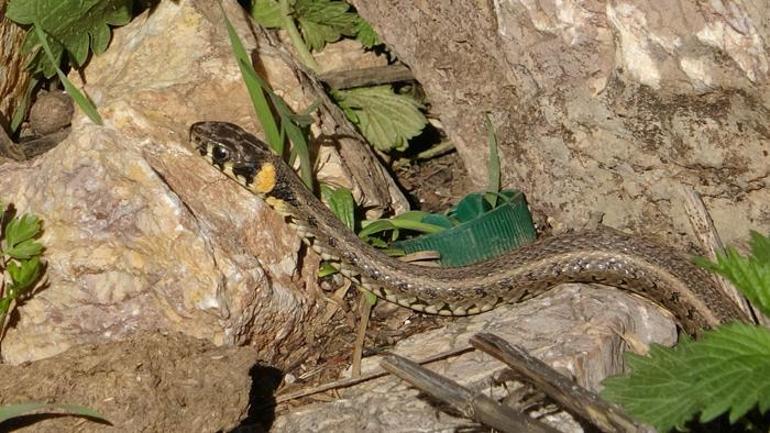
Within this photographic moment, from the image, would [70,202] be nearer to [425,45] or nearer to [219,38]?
[219,38]

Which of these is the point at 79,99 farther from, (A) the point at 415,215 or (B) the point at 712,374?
(B) the point at 712,374

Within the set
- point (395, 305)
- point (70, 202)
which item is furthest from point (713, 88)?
point (70, 202)

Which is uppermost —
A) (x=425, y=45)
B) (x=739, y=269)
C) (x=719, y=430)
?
(x=425, y=45)

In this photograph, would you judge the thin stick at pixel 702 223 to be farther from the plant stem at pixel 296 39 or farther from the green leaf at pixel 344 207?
the plant stem at pixel 296 39

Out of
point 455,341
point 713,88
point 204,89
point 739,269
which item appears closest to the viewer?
point 739,269

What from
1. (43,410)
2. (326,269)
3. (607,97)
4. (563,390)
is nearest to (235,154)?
(326,269)

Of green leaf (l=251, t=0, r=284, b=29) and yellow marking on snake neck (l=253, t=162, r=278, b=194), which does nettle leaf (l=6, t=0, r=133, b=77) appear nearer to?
green leaf (l=251, t=0, r=284, b=29)

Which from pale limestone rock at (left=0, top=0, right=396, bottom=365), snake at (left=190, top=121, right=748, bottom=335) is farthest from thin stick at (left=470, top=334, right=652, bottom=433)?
snake at (left=190, top=121, right=748, bottom=335)
